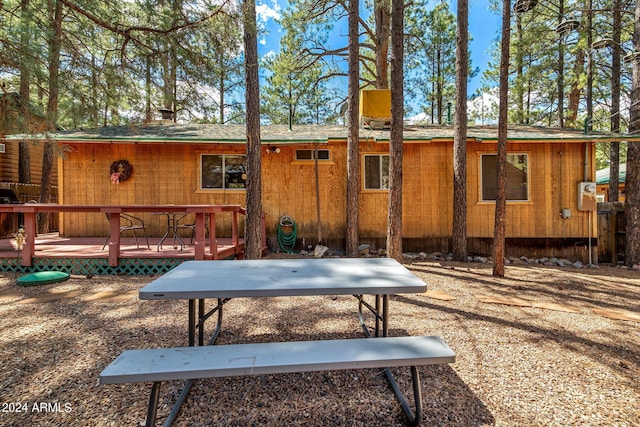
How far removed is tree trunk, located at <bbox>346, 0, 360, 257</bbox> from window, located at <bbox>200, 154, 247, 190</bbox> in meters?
2.77

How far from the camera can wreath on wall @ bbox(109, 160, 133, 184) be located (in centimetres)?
712

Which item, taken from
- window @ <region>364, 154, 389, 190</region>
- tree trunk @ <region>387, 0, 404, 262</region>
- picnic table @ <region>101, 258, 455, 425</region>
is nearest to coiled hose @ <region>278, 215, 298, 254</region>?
window @ <region>364, 154, 389, 190</region>

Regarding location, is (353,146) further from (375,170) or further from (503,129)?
(503,129)

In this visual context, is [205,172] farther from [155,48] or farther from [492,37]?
[492,37]

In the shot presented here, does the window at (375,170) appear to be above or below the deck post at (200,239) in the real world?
above

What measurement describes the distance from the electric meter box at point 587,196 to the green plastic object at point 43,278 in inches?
419

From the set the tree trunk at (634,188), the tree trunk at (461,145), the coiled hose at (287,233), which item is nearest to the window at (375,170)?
the tree trunk at (461,145)

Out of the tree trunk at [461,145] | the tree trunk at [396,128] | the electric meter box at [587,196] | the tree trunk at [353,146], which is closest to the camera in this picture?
the tree trunk at [396,128]

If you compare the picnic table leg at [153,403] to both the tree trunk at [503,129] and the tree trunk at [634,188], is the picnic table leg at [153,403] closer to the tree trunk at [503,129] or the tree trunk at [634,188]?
the tree trunk at [503,129]

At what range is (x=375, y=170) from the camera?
740 cm

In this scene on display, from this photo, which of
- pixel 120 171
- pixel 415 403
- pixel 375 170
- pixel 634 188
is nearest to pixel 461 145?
pixel 375 170

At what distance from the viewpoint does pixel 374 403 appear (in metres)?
1.84

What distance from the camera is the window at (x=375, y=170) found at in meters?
7.38

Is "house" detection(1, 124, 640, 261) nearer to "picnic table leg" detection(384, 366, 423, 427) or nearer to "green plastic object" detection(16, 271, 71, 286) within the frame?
"green plastic object" detection(16, 271, 71, 286)
